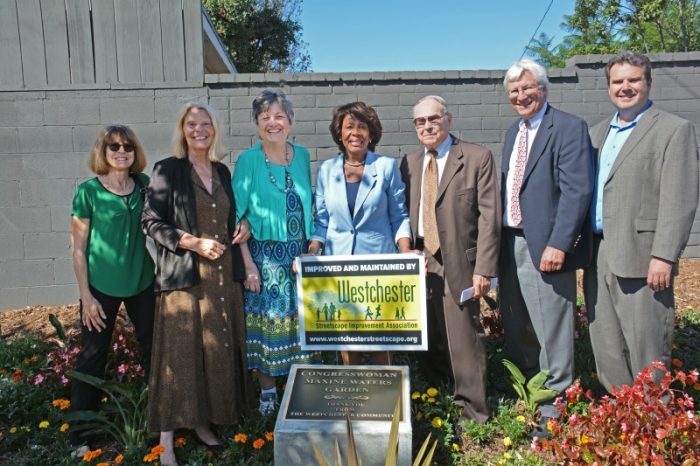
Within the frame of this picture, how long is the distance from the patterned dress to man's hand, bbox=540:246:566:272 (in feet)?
5.02

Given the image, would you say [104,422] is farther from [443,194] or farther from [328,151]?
[328,151]

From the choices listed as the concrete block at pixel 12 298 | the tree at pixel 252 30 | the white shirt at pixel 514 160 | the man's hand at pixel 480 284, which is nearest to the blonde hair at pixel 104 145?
the man's hand at pixel 480 284

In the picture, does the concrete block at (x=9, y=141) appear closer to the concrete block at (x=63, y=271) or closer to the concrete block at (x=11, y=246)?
the concrete block at (x=11, y=246)

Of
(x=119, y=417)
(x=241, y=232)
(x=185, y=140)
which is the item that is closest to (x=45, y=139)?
(x=185, y=140)

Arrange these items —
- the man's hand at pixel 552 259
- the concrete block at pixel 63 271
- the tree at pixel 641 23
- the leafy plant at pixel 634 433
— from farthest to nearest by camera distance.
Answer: the tree at pixel 641 23, the concrete block at pixel 63 271, the man's hand at pixel 552 259, the leafy plant at pixel 634 433

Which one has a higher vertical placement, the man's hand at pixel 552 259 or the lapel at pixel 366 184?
the lapel at pixel 366 184

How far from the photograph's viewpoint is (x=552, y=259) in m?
3.26

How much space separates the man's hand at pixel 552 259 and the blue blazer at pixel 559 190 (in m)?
0.03

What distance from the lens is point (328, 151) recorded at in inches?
249

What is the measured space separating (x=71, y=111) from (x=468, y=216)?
489 cm

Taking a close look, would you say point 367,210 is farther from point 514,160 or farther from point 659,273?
point 659,273

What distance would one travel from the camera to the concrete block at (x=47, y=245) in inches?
245

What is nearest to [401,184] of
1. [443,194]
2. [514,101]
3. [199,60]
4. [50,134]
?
[443,194]

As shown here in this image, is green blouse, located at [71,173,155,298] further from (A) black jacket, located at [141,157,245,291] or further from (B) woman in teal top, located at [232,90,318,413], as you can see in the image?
(B) woman in teal top, located at [232,90,318,413]
